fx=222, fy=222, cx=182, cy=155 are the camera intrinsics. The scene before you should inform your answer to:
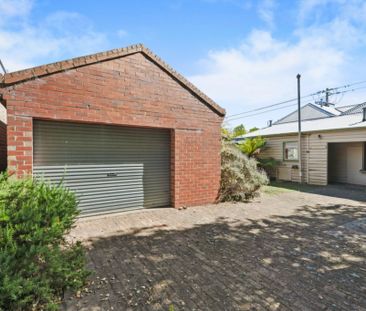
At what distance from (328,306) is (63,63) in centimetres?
634

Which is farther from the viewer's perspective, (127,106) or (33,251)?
(127,106)

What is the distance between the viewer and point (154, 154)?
22.1 feet

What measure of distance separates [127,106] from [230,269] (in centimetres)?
453

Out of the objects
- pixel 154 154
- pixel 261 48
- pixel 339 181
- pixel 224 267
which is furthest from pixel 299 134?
pixel 224 267

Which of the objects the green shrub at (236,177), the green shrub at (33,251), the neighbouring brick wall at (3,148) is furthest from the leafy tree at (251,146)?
the green shrub at (33,251)

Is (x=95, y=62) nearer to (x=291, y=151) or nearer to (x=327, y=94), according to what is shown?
(x=291, y=151)

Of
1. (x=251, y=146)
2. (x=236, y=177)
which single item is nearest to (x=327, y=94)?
(x=251, y=146)

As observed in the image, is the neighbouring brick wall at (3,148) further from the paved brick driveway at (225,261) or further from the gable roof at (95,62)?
the paved brick driveway at (225,261)

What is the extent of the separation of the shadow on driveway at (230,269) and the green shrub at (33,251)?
282 mm

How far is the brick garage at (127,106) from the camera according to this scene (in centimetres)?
468

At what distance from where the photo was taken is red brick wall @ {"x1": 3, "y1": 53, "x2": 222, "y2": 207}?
185 inches

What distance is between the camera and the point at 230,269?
3281 millimetres

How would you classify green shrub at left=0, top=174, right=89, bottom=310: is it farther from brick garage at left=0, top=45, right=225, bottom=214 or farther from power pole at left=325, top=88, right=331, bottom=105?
power pole at left=325, top=88, right=331, bottom=105

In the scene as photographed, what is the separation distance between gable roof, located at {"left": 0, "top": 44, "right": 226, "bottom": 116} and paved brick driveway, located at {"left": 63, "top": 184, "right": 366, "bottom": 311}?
3.48 m
